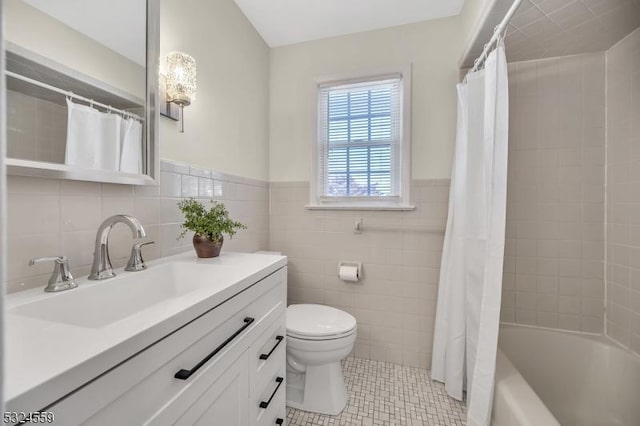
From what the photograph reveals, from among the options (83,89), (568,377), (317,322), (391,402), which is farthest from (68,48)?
(568,377)

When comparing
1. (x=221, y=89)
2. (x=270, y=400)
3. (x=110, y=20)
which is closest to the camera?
(x=110, y=20)

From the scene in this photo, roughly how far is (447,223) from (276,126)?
1513 millimetres

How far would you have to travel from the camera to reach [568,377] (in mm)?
1603

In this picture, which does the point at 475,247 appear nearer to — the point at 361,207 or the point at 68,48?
the point at 361,207

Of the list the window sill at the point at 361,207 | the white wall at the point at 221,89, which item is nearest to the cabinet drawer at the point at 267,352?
the white wall at the point at 221,89

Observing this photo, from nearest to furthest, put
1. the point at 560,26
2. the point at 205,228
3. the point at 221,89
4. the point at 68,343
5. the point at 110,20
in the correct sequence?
the point at 68,343
the point at 110,20
the point at 205,228
the point at 560,26
the point at 221,89

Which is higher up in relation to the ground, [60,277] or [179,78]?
[179,78]

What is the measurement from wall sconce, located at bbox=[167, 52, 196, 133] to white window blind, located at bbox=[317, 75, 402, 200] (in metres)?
1.11

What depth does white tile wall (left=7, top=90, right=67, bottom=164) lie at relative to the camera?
2.42ft

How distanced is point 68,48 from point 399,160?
72.2 inches

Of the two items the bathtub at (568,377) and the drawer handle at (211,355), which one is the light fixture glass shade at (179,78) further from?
the bathtub at (568,377)

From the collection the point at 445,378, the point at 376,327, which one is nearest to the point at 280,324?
the point at 376,327

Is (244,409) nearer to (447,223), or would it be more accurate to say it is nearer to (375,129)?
(447,223)

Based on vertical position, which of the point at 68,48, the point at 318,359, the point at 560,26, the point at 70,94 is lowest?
the point at 318,359
